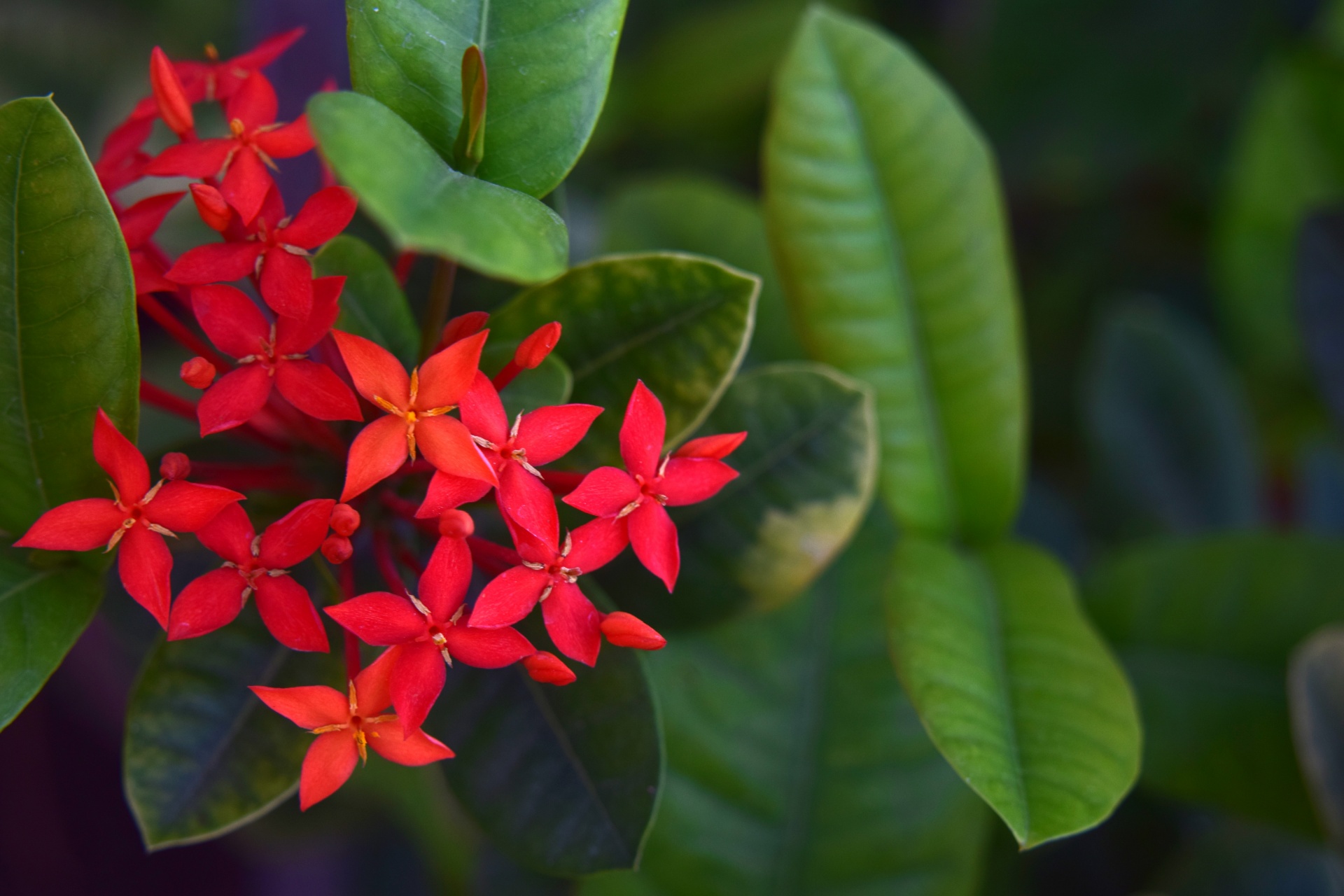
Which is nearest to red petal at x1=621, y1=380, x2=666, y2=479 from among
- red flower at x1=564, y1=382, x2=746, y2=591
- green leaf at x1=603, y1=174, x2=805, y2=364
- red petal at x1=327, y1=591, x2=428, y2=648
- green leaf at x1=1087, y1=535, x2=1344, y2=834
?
red flower at x1=564, y1=382, x2=746, y2=591

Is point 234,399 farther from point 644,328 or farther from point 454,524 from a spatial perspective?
point 644,328

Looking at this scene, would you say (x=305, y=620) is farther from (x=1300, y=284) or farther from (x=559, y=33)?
(x=1300, y=284)

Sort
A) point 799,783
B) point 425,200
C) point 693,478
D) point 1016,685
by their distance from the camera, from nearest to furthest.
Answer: point 425,200 → point 693,478 → point 1016,685 → point 799,783

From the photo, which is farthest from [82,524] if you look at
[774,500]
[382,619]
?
[774,500]

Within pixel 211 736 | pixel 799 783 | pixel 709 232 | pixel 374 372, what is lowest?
pixel 799 783

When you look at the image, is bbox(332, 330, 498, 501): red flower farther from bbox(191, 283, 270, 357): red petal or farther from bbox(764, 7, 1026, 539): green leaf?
bbox(764, 7, 1026, 539): green leaf

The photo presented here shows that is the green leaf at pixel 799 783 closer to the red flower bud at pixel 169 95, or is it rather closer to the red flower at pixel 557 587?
the red flower at pixel 557 587

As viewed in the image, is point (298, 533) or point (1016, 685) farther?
point (1016, 685)

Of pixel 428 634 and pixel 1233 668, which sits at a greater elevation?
pixel 428 634

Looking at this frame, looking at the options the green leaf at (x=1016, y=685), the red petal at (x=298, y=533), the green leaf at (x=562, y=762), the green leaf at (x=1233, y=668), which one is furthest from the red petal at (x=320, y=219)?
the green leaf at (x=1233, y=668)
